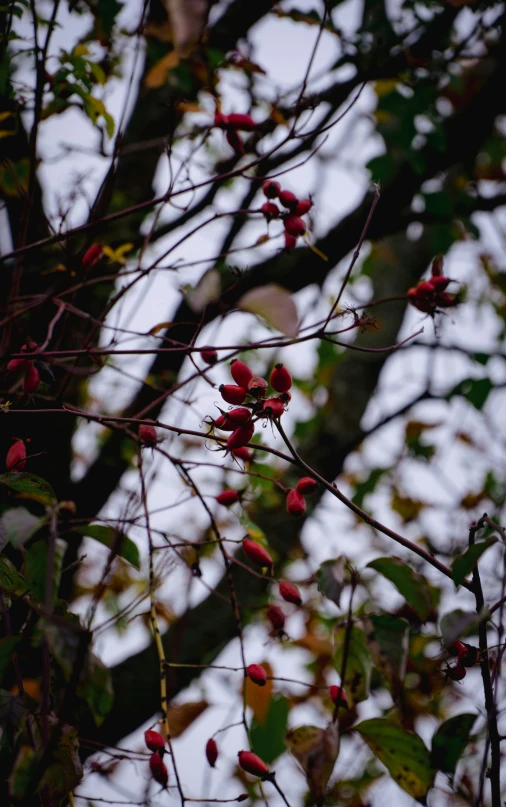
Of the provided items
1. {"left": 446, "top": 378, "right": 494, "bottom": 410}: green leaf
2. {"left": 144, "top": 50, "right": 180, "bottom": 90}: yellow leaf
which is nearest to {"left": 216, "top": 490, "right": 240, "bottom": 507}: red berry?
{"left": 144, "top": 50, "right": 180, "bottom": 90}: yellow leaf

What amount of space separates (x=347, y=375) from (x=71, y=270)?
1724mm

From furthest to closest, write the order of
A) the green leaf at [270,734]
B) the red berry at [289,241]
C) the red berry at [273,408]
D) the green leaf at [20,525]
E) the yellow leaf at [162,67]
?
the yellow leaf at [162,67], the red berry at [289,241], the green leaf at [270,734], the red berry at [273,408], the green leaf at [20,525]

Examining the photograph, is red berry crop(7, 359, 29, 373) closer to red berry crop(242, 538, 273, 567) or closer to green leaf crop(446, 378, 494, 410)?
red berry crop(242, 538, 273, 567)

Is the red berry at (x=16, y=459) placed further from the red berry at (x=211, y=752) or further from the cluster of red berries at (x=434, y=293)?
the cluster of red berries at (x=434, y=293)

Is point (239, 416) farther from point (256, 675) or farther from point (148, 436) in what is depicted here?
point (256, 675)

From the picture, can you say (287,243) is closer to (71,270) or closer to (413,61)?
(71,270)

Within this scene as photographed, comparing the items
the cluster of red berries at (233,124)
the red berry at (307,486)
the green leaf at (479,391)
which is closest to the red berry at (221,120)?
the cluster of red berries at (233,124)

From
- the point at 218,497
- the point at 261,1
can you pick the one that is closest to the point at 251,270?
the point at 261,1

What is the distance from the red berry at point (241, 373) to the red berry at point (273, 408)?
0.05 meters

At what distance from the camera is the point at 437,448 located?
3.17m

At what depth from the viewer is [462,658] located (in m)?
0.71

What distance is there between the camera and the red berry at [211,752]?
0.84m

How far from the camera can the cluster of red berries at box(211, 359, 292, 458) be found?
67 cm

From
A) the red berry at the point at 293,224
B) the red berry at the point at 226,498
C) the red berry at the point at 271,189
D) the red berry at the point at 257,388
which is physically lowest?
the red berry at the point at 257,388
